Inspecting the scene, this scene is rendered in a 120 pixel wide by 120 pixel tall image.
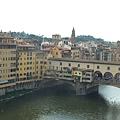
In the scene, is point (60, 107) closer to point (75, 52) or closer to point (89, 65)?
point (89, 65)

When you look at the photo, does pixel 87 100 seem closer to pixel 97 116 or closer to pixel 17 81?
pixel 97 116

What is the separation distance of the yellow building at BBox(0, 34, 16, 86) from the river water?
5056 millimetres

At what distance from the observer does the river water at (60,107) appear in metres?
39.4

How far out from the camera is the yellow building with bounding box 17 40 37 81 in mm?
56281

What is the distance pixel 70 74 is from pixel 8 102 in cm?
1672

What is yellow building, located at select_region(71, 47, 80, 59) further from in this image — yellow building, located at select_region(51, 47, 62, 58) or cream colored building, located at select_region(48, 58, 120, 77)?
cream colored building, located at select_region(48, 58, 120, 77)

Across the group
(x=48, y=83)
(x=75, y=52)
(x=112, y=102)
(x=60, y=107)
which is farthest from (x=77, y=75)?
(x=75, y=52)

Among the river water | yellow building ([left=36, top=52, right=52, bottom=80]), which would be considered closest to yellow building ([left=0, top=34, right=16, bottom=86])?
the river water

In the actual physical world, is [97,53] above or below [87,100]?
above

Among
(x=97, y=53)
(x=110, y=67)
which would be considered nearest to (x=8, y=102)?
(x=110, y=67)

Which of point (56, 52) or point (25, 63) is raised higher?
point (56, 52)

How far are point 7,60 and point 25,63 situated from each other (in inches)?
237

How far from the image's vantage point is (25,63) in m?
57.9

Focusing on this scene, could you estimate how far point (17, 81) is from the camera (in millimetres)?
55094
